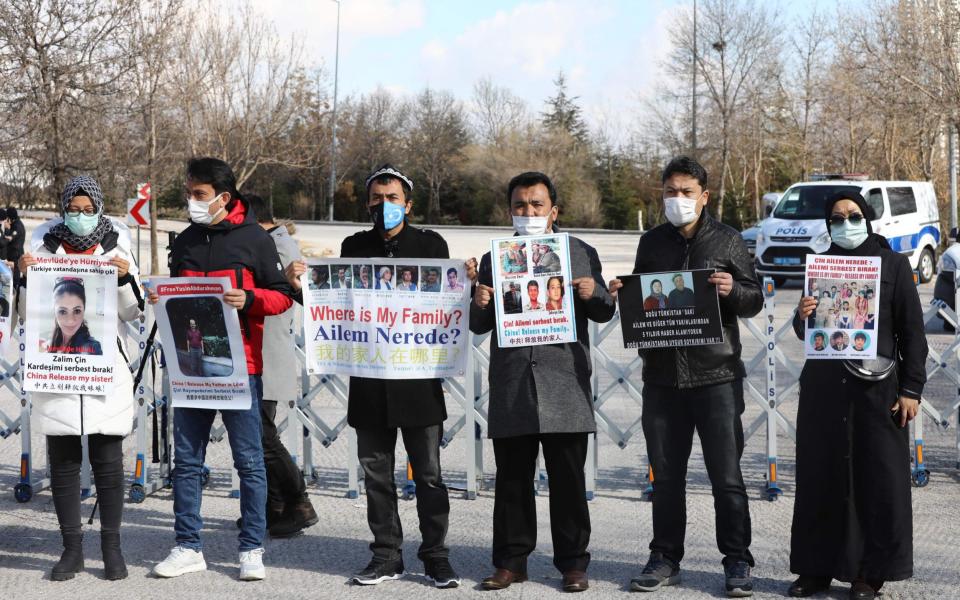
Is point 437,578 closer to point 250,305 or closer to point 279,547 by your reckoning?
point 279,547

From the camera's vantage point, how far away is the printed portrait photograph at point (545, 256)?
5270 mm

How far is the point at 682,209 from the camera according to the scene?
527cm

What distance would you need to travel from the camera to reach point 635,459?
330 inches

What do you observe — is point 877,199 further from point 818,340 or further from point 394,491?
point 394,491

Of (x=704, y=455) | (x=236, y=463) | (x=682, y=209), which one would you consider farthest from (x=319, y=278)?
(x=704, y=455)

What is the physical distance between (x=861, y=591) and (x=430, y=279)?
8.47ft

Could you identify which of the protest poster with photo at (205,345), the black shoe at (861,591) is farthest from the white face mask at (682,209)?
the protest poster with photo at (205,345)

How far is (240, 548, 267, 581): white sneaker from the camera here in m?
5.55

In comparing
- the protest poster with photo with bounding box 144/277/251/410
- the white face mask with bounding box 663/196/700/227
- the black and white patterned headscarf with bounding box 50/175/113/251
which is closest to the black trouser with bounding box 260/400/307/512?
the protest poster with photo with bounding box 144/277/251/410

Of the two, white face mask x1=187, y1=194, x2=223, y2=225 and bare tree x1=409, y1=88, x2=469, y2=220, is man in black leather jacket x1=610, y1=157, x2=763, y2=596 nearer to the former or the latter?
white face mask x1=187, y1=194, x2=223, y2=225

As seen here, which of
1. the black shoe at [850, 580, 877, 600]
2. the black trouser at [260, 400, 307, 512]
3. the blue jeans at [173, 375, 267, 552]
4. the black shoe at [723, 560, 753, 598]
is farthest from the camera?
the black trouser at [260, 400, 307, 512]

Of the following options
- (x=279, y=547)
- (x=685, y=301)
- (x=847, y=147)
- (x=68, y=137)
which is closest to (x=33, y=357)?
(x=279, y=547)

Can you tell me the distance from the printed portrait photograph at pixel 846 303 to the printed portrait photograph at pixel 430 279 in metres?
1.85

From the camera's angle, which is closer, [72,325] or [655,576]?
[655,576]
